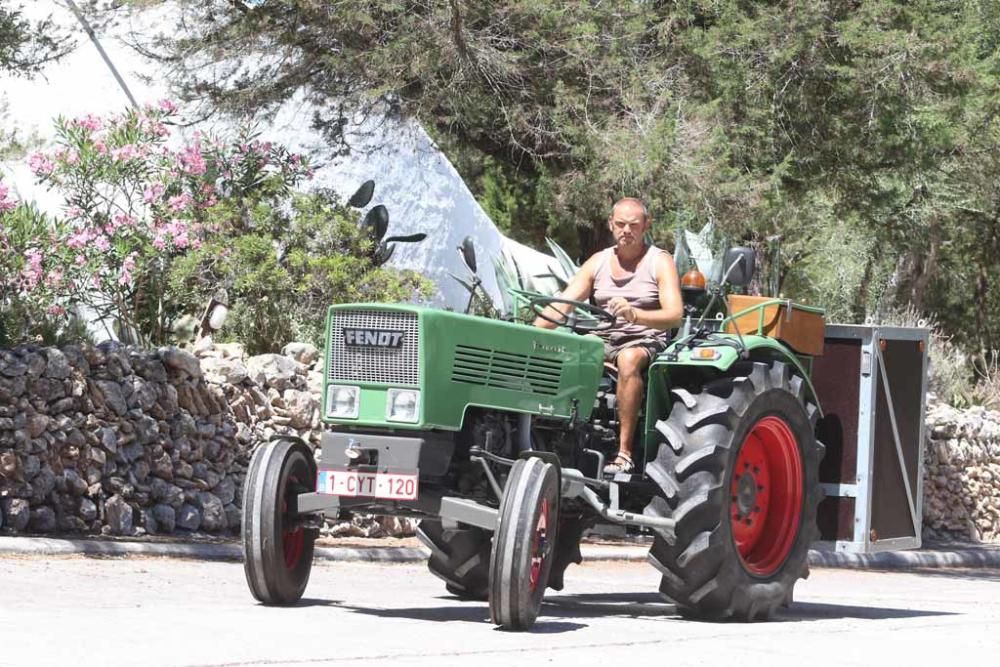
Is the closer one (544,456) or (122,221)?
(544,456)

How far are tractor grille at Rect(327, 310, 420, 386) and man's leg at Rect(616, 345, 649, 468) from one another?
143cm

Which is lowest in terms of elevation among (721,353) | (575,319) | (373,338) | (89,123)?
(373,338)

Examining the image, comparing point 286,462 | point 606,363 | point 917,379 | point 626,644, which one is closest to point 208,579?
point 286,462

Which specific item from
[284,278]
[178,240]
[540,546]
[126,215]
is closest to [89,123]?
[126,215]

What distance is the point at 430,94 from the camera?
18.4m

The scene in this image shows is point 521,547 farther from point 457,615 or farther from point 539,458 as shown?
point 457,615

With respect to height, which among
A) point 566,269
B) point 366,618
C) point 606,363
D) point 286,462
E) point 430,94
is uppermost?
point 430,94

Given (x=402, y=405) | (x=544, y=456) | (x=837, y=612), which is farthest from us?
(x=837, y=612)

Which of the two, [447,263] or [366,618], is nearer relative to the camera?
[366,618]

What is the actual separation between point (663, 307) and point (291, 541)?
250 cm

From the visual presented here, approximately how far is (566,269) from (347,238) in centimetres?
241

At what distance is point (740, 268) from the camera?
30.9 ft

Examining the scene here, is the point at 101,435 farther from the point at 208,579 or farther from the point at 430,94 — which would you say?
the point at 430,94

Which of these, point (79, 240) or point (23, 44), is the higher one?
point (23, 44)
